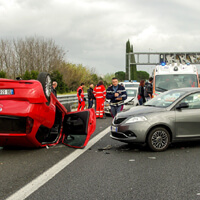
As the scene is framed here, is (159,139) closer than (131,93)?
Yes

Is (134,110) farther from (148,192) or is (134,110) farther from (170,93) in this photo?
(148,192)

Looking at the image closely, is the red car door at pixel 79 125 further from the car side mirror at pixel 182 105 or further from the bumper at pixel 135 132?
the car side mirror at pixel 182 105

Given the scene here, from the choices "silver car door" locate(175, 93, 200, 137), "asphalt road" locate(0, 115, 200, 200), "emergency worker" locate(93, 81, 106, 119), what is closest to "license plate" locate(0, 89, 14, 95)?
"asphalt road" locate(0, 115, 200, 200)

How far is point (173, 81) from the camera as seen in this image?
1467cm

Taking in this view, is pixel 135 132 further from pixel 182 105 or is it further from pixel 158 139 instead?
pixel 182 105

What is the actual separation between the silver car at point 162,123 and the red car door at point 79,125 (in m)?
0.58

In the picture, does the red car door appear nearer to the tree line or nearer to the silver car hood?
the silver car hood

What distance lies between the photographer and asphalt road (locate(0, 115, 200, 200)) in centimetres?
430

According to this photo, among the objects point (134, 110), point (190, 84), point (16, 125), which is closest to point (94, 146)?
point (134, 110)

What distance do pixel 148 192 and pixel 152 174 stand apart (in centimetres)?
97

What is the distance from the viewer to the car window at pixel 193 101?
7.66m

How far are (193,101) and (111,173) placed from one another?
3290 mm

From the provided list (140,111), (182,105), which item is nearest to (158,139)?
(140,111)

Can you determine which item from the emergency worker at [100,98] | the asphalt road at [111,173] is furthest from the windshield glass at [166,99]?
the emergency worker at [100,98]
